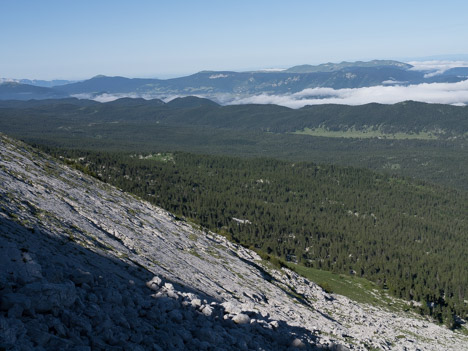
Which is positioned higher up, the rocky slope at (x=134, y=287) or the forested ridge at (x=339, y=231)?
the rocky slope at (x=134, y=287)

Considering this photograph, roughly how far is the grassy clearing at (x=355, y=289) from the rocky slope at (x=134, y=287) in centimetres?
1442

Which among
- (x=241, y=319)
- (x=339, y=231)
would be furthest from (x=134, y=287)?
(x=339, y=231)

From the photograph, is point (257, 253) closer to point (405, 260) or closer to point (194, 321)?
point (194, 321)

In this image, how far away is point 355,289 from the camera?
89.1m

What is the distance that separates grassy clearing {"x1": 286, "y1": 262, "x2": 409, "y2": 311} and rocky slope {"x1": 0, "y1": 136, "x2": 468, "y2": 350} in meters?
14.4

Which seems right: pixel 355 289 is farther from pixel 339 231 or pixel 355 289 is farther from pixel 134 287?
pixel 134 287

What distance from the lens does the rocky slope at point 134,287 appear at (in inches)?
672

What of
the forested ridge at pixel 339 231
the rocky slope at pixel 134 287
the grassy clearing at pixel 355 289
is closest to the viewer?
the rocky slope at pixel 134 287

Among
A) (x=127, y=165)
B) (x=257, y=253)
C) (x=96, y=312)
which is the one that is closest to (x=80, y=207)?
(x=96, y=312)

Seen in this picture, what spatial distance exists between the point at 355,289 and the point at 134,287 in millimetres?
75168

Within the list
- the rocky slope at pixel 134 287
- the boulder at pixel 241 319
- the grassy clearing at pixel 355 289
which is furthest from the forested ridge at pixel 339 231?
the boulder at pixel 241 319

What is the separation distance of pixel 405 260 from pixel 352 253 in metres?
16.6

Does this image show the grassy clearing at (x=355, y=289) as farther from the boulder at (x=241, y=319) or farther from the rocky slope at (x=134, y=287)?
the boulder at (x=241, y=319)

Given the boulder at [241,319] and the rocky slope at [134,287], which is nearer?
the rocky slope at [134,287]
